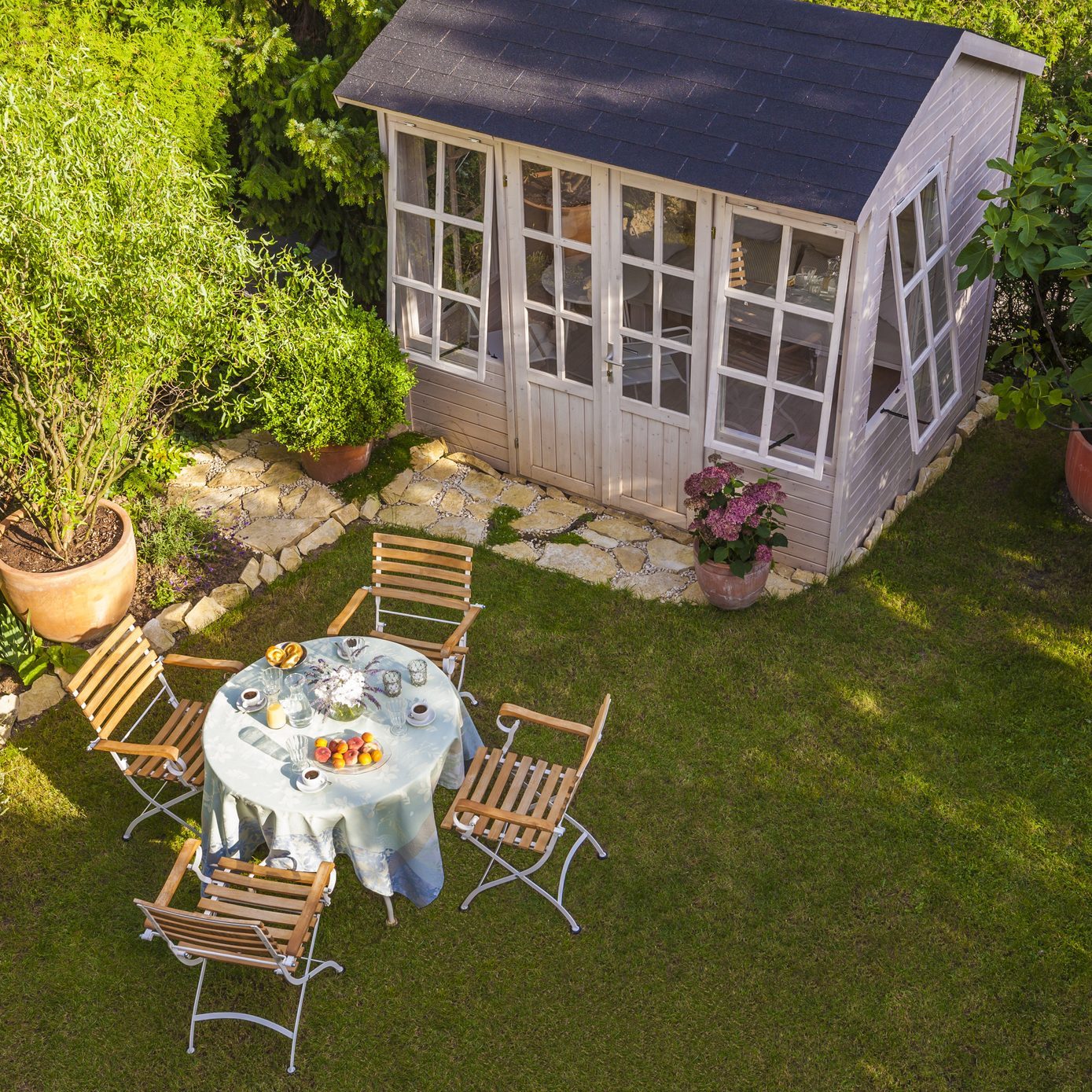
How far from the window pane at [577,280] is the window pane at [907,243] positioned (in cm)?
196

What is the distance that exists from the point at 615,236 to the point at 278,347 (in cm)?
235

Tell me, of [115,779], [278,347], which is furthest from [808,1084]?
[278,347]

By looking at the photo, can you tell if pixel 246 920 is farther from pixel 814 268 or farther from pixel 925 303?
pixel 925 303

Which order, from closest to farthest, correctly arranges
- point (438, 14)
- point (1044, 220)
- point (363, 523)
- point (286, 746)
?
point (286, 746), point (1044, 220), point (438, 14), point (363, 523)

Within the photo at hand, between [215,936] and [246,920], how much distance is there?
0.48 feet

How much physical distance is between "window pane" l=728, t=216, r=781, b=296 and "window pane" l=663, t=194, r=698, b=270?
0.91 ft

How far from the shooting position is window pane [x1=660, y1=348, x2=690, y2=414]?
7.81 metres

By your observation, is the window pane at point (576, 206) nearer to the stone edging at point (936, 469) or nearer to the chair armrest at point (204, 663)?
the stone edging at point (936, 469)

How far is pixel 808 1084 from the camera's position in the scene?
5359 mm

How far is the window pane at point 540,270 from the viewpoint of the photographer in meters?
7.97

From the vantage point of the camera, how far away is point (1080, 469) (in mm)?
8180

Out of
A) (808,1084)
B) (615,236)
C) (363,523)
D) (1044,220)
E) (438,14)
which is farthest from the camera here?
(363,523)

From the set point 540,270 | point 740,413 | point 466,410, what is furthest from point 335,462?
point 740,413

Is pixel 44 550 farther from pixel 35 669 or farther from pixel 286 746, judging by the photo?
pixel 286 746
